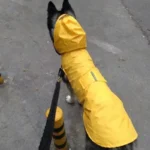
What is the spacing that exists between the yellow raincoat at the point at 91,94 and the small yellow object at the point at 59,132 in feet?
0.74

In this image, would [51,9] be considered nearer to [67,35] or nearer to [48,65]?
[67,35]

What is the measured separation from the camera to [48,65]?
4.29 meters

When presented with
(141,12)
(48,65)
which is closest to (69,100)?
(48,65)

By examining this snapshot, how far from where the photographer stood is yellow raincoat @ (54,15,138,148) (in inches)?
96.4

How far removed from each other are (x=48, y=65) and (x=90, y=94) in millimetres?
1629

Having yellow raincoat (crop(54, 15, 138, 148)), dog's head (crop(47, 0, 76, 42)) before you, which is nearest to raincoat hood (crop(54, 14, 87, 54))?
yellow raincoat (crop(54, 15, 138, 148))

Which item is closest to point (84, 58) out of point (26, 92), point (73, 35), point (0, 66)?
point (73, 35)

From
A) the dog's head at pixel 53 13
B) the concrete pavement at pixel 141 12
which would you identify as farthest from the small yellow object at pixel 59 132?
the concrete pavement at pixel 141 12

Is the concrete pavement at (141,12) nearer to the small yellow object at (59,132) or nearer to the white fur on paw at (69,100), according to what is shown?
the white fur on paw at (69,100)

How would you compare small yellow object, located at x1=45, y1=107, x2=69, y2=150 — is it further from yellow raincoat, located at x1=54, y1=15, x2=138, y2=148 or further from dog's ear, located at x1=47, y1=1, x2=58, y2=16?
dog's ear, located at x1=47, y1=1, x2=58, y2=16

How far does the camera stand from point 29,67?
13.9 feet

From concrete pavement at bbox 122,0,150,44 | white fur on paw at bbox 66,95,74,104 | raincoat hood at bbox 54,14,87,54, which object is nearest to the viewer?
raincoat hood at bbox 54,14,87,54

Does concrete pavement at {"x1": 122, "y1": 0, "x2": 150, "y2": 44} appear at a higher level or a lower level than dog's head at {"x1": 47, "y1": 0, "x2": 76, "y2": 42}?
lower

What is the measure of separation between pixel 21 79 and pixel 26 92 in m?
0.23
